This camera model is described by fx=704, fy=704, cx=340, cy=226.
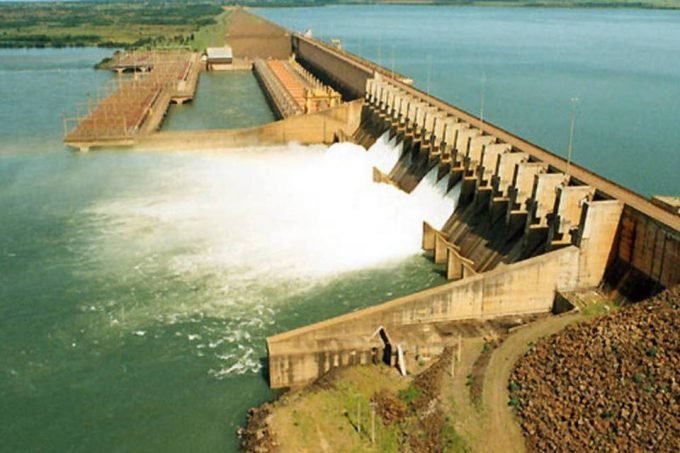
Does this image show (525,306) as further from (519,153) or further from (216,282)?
(216,282)

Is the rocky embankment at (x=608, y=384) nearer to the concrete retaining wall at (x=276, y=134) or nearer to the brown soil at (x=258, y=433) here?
the brown soil at (x=258, y=433)

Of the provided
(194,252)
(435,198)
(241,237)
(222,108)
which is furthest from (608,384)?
(222,108)

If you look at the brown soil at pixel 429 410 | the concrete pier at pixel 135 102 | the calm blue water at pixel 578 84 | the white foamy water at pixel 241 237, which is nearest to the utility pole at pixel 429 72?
the calm blue water at pixel 578 84

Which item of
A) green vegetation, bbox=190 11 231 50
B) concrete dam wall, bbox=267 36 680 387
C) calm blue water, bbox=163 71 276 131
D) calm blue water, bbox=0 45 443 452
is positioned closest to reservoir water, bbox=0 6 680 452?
calm blue water, bbox=0 45 443 452

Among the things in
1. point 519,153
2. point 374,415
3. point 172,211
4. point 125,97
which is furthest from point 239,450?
point 125,97

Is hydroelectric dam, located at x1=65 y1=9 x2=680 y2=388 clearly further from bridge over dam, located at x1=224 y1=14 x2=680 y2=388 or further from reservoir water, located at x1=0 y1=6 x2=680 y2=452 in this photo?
reservoir water, located at x1=0 y1=6 x2=680 y2=452

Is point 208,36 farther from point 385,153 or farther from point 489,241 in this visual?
point 489,241
